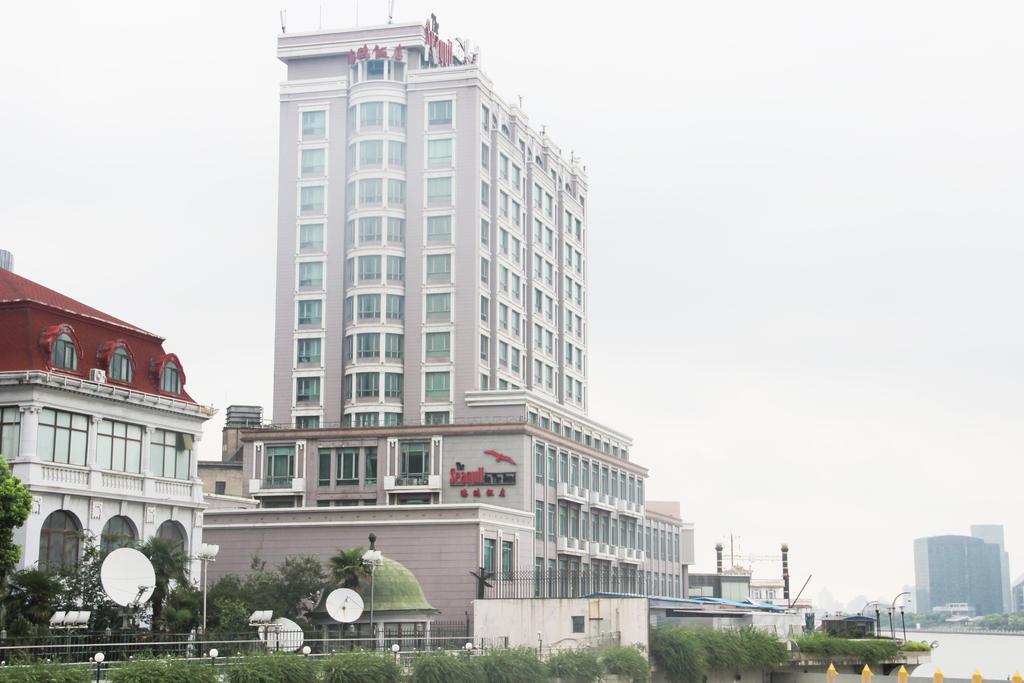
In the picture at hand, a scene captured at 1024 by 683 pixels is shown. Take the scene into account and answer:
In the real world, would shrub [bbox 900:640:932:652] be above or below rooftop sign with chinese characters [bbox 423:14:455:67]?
below

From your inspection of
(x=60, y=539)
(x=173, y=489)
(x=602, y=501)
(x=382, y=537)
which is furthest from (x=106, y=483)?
(x=602, y=501)

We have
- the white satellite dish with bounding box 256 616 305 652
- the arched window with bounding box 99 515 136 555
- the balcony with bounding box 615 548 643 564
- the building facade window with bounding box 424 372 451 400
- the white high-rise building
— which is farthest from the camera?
the balcony with bounding box 615 548 643 564

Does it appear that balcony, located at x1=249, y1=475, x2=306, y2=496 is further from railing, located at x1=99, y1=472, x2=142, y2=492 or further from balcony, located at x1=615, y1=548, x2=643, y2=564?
railing, located at x1=99, y1=472, x2=142, y2=492

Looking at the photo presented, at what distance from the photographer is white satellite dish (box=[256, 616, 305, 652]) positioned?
A: 2097 inches

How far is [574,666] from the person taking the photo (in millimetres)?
53844

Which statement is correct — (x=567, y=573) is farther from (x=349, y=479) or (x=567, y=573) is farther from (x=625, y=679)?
(x=625, y=679)

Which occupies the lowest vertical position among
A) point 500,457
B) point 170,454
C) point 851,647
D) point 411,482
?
point 851,647

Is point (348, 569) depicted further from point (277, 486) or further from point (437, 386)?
point (437, 386)

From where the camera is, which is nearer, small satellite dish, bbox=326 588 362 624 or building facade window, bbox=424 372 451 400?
small satellite dish, bbox=326 588 362 624

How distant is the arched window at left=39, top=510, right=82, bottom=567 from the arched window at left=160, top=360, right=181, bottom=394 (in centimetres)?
1019

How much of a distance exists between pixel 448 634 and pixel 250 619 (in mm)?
12589

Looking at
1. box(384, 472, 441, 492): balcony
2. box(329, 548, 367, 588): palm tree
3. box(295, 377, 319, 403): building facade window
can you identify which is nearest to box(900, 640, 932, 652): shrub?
box(384, 472, 441, 492): balcony

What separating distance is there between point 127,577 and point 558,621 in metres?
20.6

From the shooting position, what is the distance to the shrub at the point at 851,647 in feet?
293
